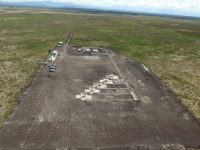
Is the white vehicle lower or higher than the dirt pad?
higher

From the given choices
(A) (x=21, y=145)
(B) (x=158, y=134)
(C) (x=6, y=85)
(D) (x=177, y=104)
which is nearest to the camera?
(A) (x=21, y=145)

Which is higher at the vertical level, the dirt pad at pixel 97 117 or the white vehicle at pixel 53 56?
the white vehicle at pixel 53 56

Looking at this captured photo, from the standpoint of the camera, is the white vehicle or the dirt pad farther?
the white vehicle

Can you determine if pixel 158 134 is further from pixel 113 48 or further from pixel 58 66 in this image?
pixel 113 48

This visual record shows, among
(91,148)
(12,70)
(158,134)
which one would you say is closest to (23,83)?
(12,70)

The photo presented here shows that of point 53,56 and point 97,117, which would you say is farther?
point 53,56

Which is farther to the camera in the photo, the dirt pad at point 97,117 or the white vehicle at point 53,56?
the white vehicle at point 53,56

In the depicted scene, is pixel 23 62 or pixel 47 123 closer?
pixel 47 123

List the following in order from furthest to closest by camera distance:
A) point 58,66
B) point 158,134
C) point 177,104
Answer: point 58,66 → point 177,104 → point 158,134
